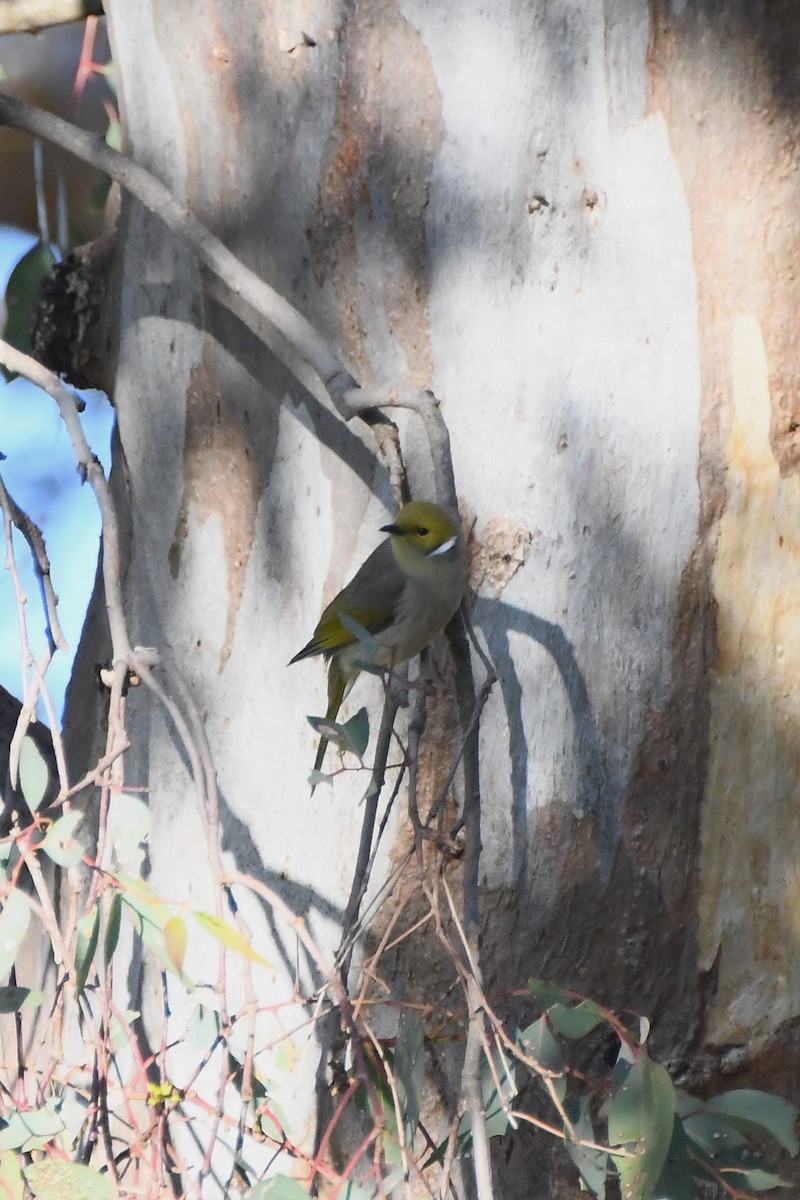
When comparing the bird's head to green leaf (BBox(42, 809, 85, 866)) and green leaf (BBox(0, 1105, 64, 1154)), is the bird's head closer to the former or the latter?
green leaf (BBox(42, 809, 85, 866))

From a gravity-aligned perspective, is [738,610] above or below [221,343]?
below

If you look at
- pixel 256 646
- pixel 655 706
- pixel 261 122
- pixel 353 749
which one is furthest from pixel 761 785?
pixel 261 122

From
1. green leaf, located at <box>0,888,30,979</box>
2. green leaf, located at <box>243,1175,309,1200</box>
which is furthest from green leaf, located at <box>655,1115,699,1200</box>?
green leaf, located at <box>0,888,30,979</box>

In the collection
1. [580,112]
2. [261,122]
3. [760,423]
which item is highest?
[261,122]

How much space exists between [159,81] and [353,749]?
112cm

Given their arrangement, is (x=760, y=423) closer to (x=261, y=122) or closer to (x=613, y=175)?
(x=613, y=175)

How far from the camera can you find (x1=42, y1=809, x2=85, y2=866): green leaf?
1.19m

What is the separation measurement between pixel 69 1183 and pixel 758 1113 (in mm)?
721

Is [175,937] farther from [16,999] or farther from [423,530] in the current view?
[423,530]

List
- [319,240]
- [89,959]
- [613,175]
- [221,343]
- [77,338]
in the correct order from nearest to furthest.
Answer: [89,959], [613,175], [319,240], [221,343], [77,338]

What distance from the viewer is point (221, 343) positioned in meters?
1.77

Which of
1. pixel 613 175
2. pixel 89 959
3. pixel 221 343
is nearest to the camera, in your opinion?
pixel 89 959

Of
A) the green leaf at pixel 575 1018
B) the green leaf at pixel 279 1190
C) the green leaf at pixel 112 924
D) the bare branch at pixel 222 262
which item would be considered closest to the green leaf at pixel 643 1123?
the green leaf at pixel 575 1018

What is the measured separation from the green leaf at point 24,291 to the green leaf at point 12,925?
1.69 m
